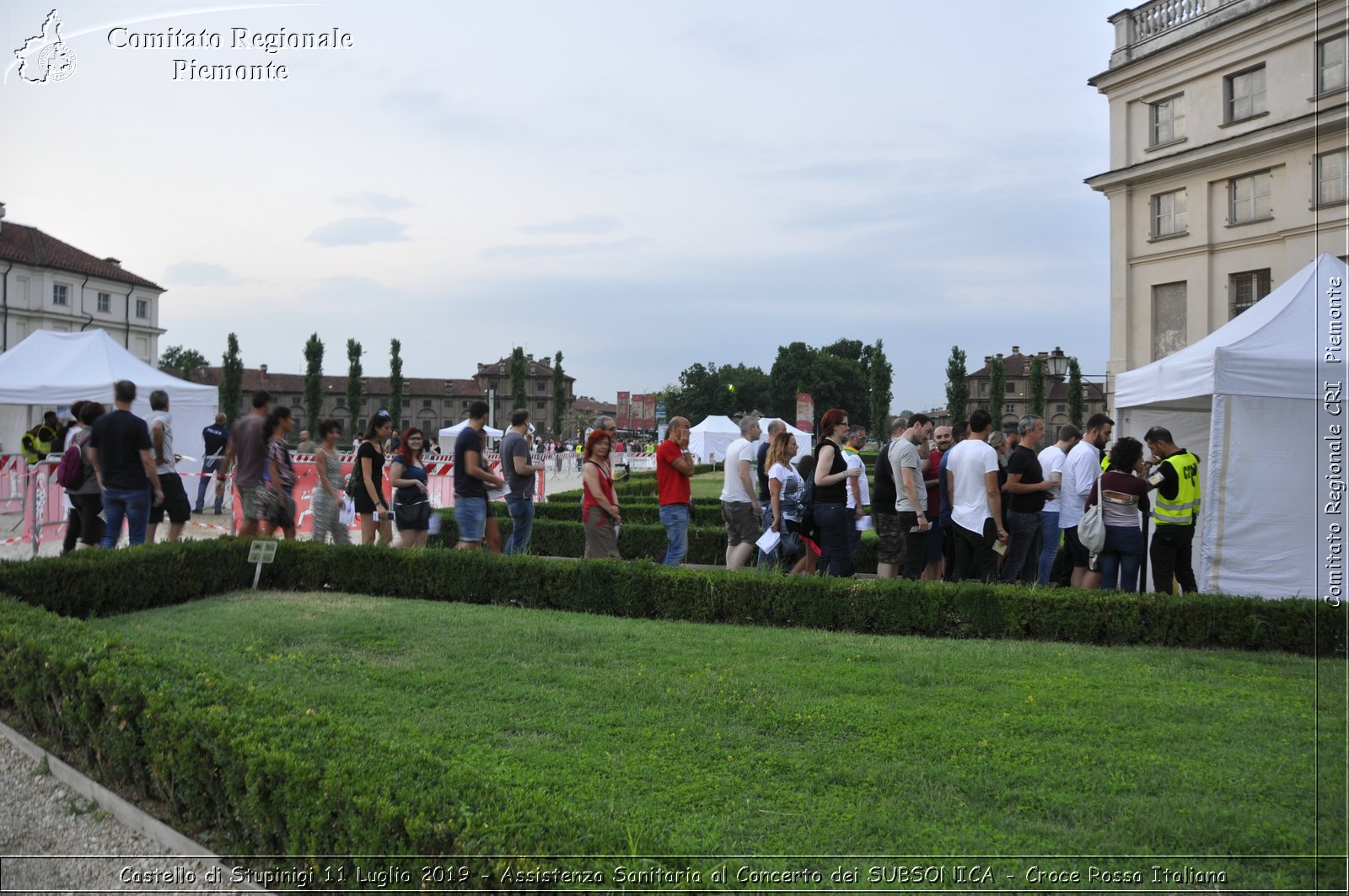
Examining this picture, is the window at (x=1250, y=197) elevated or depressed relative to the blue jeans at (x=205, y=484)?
elevated

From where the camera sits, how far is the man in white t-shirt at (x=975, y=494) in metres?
8.14

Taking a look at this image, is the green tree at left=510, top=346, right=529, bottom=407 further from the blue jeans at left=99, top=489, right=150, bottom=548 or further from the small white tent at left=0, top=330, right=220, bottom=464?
the blue jeans at left=99, top=489, right=150, bottom=548

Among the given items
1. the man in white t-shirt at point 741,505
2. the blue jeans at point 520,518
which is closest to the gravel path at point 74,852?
the blue jeans at point 520,518

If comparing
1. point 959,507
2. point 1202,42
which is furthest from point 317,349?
point 959,507

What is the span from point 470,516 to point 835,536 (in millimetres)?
3891

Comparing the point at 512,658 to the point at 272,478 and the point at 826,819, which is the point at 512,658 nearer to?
the point at 826,819

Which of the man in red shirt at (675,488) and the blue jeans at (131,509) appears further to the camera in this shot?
the man in red shirt at (675,488)

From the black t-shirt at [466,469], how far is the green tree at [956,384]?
72967 mm

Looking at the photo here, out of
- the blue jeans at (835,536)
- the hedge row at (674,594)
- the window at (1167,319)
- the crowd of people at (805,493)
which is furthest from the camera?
the window at (1167,319)

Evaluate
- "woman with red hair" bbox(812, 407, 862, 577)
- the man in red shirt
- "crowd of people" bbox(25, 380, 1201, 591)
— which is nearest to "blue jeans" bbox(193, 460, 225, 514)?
"crowd of people" bbox(25, 380, 1201, 591)

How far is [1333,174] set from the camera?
3.52 m

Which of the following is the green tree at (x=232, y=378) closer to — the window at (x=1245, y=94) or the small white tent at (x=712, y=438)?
the small white tent at (x=712, y=438)

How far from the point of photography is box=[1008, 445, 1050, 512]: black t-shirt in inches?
341

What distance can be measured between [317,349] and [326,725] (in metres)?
90.2
